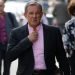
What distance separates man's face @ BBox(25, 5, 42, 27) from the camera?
24.3 ft

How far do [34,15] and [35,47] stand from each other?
0.40 meters

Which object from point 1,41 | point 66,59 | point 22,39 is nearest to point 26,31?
point 22,39

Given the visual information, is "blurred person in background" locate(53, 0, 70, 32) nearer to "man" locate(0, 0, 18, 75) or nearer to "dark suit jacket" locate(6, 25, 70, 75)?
"man" locate(0, 0, 18, 75)

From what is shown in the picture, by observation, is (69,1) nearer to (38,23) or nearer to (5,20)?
(38,23)

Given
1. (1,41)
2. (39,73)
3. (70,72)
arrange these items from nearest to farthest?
(39,73) < (70,72) < (1,41)

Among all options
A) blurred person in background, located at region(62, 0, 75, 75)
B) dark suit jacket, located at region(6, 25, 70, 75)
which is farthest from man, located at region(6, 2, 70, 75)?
blurred person in background, located at region(62, 0, 75, 75)

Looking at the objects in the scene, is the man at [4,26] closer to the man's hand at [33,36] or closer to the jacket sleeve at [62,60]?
the jacket sleeve at [62,60]

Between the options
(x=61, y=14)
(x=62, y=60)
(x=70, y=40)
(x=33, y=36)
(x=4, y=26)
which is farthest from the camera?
(x=61, y=14)

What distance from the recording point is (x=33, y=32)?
740 centimetres

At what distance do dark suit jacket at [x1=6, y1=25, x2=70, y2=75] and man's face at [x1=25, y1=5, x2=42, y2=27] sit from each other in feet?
0.47

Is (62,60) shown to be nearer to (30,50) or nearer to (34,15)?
(30,50)

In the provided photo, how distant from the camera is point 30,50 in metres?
Result: 7.42

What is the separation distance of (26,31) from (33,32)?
138 millimetres

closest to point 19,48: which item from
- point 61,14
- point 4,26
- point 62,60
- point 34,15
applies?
point 34,15
